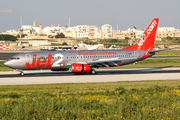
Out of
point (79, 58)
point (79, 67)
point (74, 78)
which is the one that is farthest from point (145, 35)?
point (74, 78)

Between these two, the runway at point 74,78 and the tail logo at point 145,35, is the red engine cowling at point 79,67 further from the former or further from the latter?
the tail logo at point 145,35

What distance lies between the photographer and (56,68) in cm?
4509

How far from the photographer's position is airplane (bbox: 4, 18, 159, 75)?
142 ft

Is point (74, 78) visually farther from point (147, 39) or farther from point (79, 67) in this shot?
point (147, 39)

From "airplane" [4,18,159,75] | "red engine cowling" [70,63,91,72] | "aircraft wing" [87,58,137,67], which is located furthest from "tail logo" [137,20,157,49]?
"red engine cowling" [70,63,91,72]

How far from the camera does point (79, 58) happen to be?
151 ft

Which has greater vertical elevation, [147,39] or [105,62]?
[147,39]

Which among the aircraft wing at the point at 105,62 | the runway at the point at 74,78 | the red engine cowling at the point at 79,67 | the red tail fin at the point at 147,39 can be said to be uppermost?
the red tail fin at the point at 147,39

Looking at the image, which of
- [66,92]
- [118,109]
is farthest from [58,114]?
[66,92]

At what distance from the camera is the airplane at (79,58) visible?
43344 millimetres

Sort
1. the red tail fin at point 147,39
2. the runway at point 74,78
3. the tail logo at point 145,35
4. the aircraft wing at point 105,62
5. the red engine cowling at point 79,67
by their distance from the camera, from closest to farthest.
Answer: the runway at point 74,78
the red engine cowling at point 79,67
the aircraft wing at point 105,62
the red tail fin at point 147,39
the tail logo at point 145,35

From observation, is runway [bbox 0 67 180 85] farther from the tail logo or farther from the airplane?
the tail logo

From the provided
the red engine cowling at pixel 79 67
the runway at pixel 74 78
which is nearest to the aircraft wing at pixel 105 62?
the red engine cowling at pixel 79 67

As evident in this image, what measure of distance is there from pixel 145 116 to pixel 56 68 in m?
30.3
